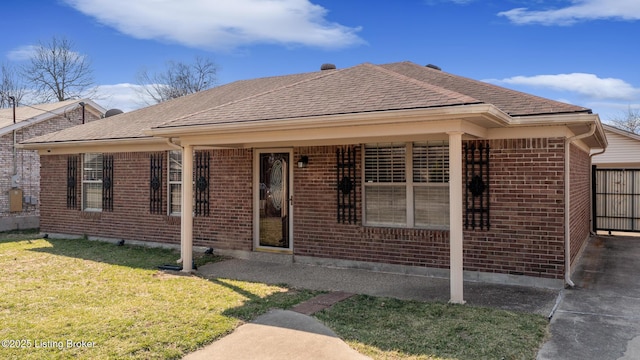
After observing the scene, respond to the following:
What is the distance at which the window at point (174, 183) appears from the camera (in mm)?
10562

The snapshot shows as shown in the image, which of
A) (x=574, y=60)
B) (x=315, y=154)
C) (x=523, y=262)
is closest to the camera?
(x=523, y=262)

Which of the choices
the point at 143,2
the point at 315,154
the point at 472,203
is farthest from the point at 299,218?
the point at 143,2

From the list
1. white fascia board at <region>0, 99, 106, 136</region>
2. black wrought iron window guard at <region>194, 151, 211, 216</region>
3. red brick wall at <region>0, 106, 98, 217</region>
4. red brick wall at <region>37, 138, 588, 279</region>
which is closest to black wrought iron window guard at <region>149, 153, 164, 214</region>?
red brick wall at <region>37, 138, 588, 279</region>

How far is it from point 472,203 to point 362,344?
3.69m

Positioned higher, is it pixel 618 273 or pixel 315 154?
pixel 315 154

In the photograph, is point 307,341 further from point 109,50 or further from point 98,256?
point 109,50

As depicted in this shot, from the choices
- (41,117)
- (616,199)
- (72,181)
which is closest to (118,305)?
(72,181)

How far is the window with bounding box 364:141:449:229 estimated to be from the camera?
769cm

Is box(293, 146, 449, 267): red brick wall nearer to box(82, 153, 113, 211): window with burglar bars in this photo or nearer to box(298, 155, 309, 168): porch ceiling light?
box(298, 155, 309, 168): porch ceiling light

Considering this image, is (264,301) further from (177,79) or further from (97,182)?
(177,79)

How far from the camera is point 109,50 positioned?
880 inches

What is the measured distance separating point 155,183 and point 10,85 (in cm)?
2767

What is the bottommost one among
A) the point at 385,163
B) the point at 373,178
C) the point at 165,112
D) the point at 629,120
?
the point at 373,178

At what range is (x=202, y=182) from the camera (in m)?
10.0
